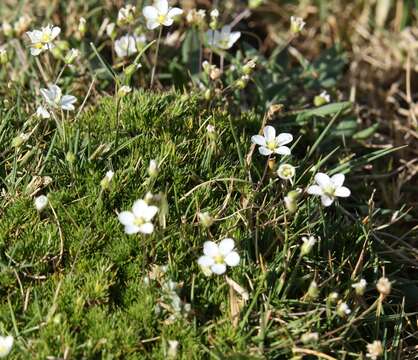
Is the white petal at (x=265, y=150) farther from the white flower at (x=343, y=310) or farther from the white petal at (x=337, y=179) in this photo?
the white flower at (x=343, y=310)

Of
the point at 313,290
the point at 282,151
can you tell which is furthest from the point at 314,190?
the point at 313,290

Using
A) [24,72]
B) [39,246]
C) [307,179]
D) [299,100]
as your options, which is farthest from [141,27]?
[39,246]

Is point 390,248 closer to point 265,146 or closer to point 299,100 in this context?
point 265,146

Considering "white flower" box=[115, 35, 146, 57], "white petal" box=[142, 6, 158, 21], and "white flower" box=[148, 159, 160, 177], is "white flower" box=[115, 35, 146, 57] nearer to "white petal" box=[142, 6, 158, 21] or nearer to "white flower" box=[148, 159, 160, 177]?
"white petal" box=[142, 6, 158, 21]

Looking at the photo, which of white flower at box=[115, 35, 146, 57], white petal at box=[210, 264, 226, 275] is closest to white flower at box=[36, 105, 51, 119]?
white flower at box=[115, 35, 146, 57]

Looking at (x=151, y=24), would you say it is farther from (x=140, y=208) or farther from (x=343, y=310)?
(x=343, y=310)

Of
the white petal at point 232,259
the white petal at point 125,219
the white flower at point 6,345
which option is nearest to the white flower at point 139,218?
the white petal at point 125,219

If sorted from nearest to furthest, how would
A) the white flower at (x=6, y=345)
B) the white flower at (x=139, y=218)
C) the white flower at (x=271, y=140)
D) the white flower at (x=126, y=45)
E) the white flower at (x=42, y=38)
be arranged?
1. the white flower at (x=6, y=345)
2. the white flower at (x=139, y=218)
3. the white flower at (x=271, y=140)
4. the white flower at (x=42, y=38)
5. the white flower at (x=126, y=45)
